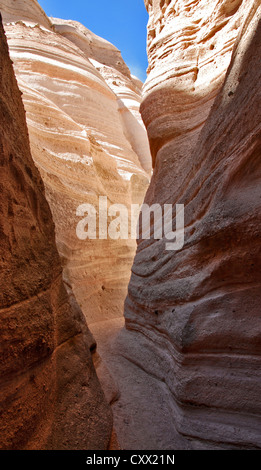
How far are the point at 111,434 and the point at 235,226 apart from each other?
1752 millimetres

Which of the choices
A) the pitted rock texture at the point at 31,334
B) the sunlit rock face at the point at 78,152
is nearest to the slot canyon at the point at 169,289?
the pitted rock texture at the point at 31,334

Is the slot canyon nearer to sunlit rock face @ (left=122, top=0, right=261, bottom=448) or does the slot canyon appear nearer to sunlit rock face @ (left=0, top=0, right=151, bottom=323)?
sunlit rock face @ (left=122, top=0, right=261, bottom=448)

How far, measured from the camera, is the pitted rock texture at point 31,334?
1441 mm

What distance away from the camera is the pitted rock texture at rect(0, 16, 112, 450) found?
144 centimetres

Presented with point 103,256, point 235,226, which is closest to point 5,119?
point 235,226
